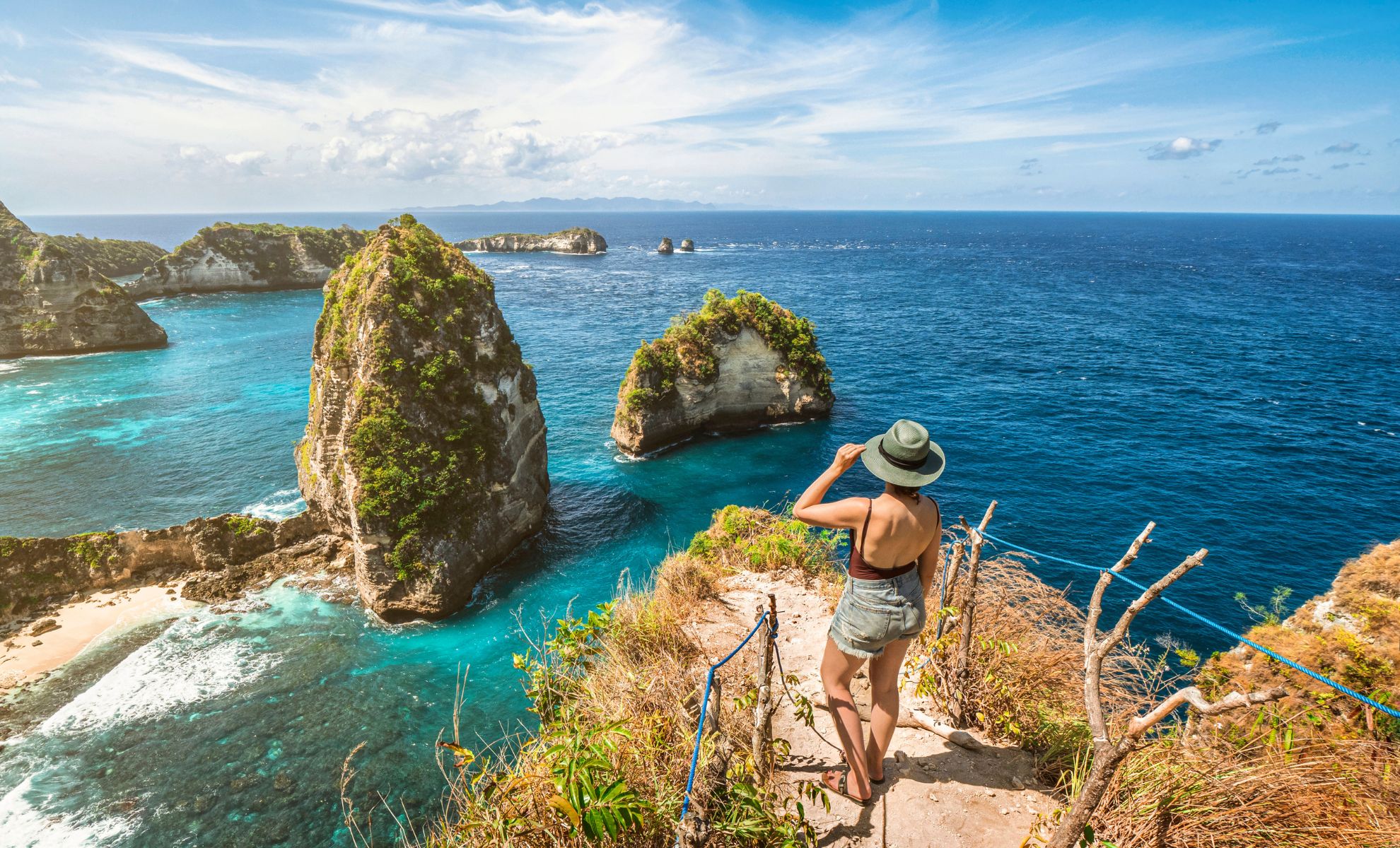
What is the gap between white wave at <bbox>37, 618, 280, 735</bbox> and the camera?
1770 centimetres

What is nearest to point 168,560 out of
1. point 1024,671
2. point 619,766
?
point 619,766

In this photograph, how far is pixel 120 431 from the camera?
3800 centimetres

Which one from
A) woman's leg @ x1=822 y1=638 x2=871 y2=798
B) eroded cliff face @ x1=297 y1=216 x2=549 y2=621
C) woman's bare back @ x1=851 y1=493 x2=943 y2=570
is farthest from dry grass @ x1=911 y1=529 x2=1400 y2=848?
eroded cliff face @ x1=297 y1=216 x2=549 y2=621

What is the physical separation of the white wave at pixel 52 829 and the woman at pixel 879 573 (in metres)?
18.4

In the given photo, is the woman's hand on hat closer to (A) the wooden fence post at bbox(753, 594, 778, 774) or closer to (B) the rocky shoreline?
(A) the wooden fence post at bbox(753, 594, 778, 774)

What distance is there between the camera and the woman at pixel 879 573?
209 inches

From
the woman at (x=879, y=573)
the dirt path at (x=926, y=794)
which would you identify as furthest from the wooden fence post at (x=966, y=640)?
the woman at (x=879, y=573)

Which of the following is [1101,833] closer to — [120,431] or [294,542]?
[294,542]

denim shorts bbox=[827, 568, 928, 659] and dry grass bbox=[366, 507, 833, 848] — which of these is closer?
dry grass bbox=[366, 507, 833, 848]

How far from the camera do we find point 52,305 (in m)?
54.5

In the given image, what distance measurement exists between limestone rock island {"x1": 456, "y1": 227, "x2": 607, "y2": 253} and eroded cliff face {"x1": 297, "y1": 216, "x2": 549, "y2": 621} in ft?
412

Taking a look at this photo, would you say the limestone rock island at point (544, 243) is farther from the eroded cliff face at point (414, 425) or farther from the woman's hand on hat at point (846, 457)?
the woman's hand on hat at point (846, 457)

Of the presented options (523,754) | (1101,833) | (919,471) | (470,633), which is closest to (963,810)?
(1101,833)

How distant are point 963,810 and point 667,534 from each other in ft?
69.8
